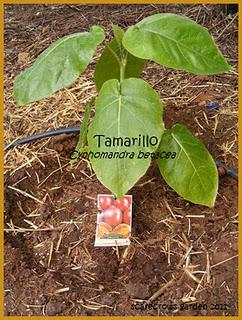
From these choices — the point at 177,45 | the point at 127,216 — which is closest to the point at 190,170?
the point at 127,216

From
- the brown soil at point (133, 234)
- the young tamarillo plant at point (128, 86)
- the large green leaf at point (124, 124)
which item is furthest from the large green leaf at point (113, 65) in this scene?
the brown soil at point (133, 234)

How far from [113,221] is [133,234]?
96mm

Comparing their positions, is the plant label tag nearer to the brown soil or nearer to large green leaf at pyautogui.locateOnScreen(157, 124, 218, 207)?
the brown soil

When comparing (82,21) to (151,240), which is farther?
(82,21)

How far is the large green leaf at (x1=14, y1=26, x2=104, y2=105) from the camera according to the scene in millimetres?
1585

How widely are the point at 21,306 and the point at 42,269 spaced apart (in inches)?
7.1

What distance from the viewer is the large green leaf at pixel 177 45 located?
1545 mm

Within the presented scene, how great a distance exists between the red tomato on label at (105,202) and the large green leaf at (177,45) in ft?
2.30

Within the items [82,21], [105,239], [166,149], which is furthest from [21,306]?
[82,21]

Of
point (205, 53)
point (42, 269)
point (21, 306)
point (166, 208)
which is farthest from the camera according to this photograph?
point (166, 208)

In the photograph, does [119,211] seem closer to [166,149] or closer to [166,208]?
[166,208]

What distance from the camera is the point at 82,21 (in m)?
3.28

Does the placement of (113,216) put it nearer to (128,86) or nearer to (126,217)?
(126,217)

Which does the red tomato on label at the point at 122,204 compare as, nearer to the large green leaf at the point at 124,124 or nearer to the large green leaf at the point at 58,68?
the large green leaf at the point at 124,124
